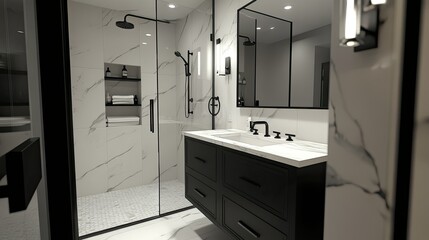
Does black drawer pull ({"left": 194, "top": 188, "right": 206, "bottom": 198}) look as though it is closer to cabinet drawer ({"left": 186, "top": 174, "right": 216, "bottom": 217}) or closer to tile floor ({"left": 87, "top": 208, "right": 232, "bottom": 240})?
cabinet drawer ({"left": 186, "top": 174, "right": 216, "bottom": 217})

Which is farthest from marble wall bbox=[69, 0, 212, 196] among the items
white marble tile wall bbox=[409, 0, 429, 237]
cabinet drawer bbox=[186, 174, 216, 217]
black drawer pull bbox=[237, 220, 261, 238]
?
white marble tile wall bbox=[409, 0, 429, 237]

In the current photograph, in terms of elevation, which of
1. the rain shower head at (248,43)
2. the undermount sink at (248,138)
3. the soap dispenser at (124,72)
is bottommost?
the undermount sink at (248,138)

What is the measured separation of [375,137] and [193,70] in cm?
255

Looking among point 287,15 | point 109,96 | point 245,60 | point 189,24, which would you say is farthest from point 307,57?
point 109,96

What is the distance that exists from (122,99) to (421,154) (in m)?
3.24

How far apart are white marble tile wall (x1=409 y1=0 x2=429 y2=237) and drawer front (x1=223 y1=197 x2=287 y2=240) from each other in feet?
3.50

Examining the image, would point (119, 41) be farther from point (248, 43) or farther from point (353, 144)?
point (353, 144)

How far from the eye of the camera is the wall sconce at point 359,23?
542 mm

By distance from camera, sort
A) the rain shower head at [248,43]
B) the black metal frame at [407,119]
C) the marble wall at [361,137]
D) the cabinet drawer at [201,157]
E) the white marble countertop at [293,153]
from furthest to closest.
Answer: the rain shower head at [248,43]
the cabinet drawer at [201,157]
the white marble countertop at [293,153]
the marble wall at [361,137]
the black metal frame at [407,119]

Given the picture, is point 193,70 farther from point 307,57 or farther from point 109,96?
point 307,57

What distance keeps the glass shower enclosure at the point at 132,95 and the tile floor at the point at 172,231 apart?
0.25 m

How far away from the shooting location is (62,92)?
30.9 inches

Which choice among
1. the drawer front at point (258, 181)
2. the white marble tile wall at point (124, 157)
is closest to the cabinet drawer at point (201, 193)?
the drawer front at point (258, 181)

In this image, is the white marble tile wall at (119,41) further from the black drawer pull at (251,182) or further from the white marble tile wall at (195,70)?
the black drawer pull at (251,182)
